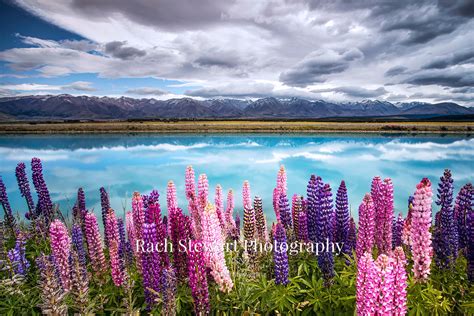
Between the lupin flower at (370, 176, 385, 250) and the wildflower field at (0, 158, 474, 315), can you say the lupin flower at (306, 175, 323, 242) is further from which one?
the lupin flower at (370, 176, 385, 250)

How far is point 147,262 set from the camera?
17.1ft

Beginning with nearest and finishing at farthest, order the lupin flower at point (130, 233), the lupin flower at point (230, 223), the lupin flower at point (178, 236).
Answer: the lupin flower at point (178, 236) < the lupin flower at point (130, 233) < the lupin flower at point (230, 223)

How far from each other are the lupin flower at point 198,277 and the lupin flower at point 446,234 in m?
5.42

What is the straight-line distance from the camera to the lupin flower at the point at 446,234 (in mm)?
6246

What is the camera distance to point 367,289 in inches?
135

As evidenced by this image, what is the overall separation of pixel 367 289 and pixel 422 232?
2553 mm

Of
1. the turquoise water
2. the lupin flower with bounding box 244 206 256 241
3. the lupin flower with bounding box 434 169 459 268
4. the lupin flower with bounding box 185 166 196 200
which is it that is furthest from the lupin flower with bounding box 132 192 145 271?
the turquoise water

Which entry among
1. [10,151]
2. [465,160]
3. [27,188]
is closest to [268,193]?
[27,188]

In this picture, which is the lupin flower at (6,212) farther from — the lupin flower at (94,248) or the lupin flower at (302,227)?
the lupin flower at (302,227)

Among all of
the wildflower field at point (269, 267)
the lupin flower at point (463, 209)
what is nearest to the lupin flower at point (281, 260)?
the wildflower field at point (269, 267)

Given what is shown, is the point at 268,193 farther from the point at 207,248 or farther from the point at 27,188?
the point at 207,248

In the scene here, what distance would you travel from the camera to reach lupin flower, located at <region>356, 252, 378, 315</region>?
3.38 metres

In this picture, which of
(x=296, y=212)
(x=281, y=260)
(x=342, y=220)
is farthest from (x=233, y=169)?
(x=281, y=260)

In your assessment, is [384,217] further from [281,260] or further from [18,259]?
[18,259]
